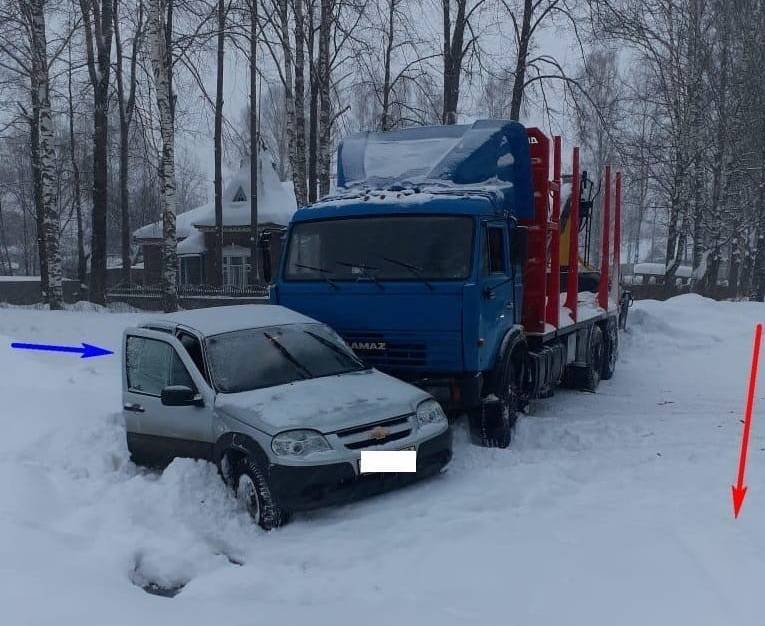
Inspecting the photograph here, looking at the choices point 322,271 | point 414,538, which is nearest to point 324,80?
point 322,271

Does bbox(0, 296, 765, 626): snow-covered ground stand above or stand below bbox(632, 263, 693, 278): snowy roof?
below

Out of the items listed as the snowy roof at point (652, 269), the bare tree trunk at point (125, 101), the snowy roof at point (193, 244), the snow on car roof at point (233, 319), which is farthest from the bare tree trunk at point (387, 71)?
the snowy roof at point (652, 269)

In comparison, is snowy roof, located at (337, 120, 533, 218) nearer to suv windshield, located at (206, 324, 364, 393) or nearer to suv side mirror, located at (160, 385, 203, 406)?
suv windshield, located at (206, 324, 364, 393)

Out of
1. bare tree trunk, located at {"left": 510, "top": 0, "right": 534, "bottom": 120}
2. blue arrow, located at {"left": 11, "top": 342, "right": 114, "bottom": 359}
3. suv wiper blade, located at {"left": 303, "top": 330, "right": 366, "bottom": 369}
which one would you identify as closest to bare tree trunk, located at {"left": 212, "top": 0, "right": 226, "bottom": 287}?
bare tree trunk, located at {"left": 510, "top": 0, "right": 534, "bottom": 120}

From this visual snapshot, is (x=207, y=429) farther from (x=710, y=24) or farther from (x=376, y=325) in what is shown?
(x=710, y=24)

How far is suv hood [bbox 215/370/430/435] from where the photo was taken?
5.43 metres

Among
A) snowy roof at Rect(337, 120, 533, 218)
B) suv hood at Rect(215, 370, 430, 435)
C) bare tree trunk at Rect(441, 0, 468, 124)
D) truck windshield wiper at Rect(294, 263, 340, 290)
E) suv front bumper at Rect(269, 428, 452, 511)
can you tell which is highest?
bare tree trunk at Rect(441, 0, 468, 124)

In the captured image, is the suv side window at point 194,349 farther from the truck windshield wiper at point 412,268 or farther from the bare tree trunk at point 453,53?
the bare tree trunk at point 453,53

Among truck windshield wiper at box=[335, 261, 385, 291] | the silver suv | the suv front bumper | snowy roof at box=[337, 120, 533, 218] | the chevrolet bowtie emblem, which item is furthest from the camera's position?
snowy roof at box=[337, 120, 533, 218]

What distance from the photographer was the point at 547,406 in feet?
32.1

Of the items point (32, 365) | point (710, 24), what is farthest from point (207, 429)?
point (710, 24)

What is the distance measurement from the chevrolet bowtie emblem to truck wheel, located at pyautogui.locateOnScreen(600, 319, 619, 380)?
720 centimetres

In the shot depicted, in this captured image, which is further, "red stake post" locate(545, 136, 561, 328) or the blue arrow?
the blue arrow

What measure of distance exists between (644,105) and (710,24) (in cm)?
803
